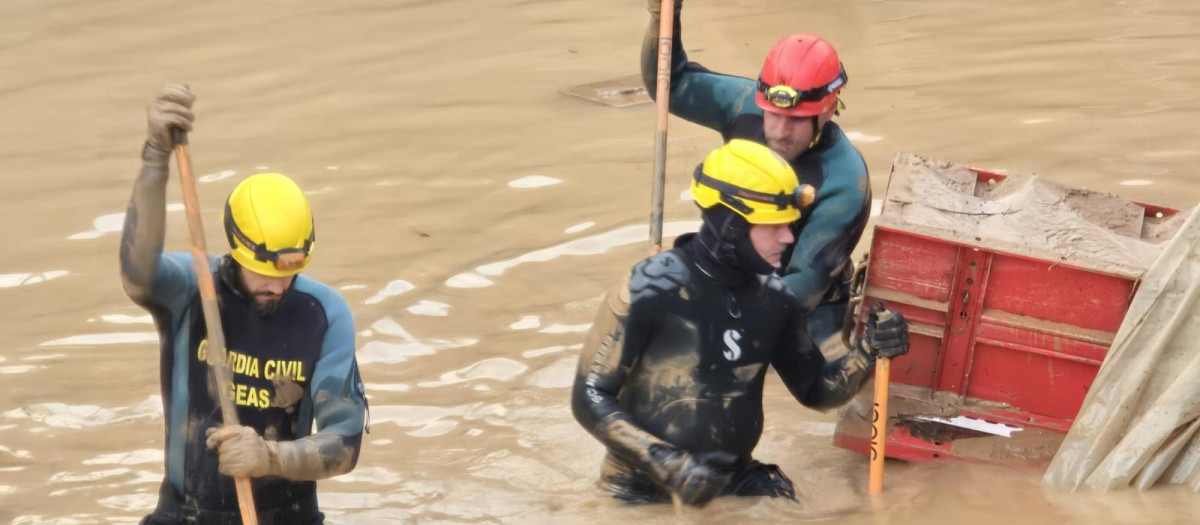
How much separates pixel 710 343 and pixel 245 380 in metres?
1.50

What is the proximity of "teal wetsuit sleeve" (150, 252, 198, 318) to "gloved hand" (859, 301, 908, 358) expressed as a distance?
224 cm

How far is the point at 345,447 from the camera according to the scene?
4.33 metres

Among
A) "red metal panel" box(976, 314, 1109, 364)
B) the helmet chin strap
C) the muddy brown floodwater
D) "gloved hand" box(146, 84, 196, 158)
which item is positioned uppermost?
"gloved hand" box(146, 84, 196, 158)

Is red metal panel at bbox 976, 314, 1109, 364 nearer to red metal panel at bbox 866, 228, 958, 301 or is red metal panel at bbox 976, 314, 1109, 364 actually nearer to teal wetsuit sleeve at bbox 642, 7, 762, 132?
red metal panel at bbox 866, 228, 958, 301

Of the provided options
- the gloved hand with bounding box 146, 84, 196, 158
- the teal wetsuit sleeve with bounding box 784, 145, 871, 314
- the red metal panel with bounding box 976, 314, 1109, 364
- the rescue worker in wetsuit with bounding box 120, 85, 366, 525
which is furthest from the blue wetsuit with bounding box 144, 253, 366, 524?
the red metal panel with bounding box 976, 314, 1109, 364

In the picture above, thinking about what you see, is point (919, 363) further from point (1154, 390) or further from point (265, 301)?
point (265, 301)

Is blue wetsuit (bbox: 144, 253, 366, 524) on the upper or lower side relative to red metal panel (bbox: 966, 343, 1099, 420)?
upper

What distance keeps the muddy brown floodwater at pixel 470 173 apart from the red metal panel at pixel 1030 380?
33 centimetres

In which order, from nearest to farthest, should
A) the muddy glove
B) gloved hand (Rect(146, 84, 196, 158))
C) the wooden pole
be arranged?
gloved hand (Rect(146, 84, 196, 158)), the muddy glove, the wooden pole

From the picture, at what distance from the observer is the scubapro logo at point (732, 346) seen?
4.77 m

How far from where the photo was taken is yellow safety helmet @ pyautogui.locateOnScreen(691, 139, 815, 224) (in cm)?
448

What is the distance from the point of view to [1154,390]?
5262 millimetres

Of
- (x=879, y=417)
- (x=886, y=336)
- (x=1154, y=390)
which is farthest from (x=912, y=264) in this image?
(x=1154, y=390)

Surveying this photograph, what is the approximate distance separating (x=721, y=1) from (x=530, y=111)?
3148 mm
